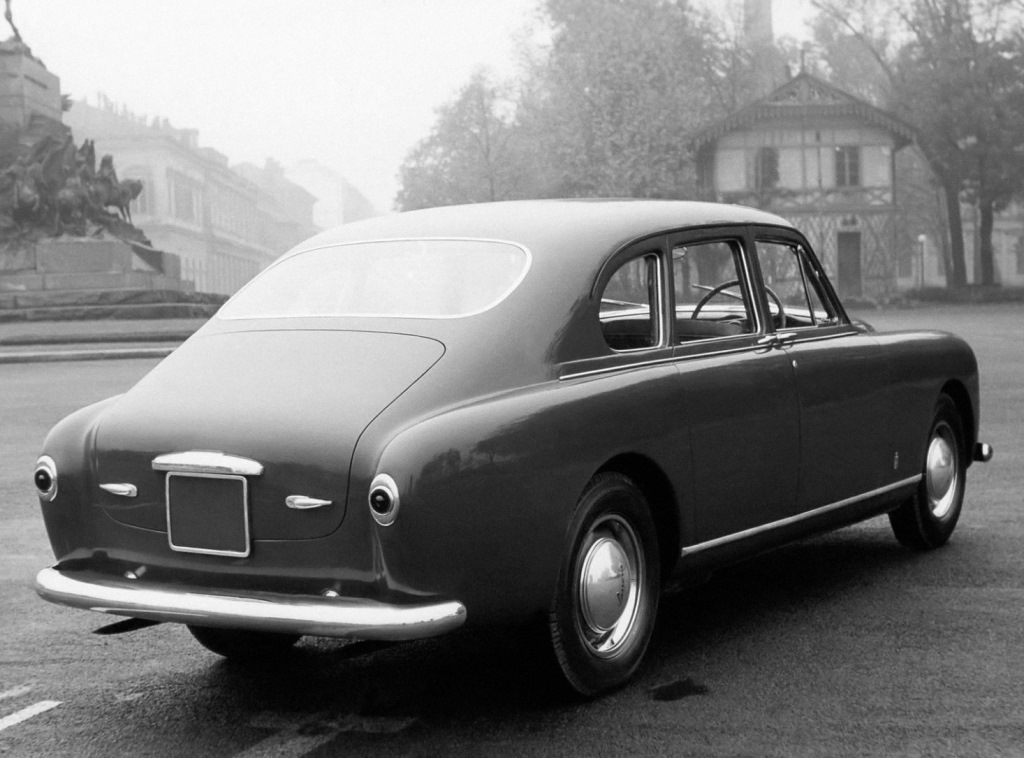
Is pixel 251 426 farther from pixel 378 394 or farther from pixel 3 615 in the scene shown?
pixel 3 615

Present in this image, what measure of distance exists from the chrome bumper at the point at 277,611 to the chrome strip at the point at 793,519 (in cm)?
132

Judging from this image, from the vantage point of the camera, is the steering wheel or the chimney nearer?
the steering wheel

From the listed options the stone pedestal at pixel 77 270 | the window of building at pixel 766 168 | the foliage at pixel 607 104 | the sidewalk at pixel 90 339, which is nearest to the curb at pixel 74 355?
the sidewalk at pixel 90 339

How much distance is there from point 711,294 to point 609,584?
166 cm

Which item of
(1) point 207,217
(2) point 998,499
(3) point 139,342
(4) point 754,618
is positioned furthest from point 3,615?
(1) point 207,217

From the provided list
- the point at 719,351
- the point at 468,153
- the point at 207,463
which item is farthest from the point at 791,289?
the point at 468,153

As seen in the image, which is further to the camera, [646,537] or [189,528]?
[646,537]

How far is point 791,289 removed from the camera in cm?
661

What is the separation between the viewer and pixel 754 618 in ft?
19.7

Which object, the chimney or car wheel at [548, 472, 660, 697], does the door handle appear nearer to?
car wheel at [548, 472, 660, 697]

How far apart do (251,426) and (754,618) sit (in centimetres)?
237

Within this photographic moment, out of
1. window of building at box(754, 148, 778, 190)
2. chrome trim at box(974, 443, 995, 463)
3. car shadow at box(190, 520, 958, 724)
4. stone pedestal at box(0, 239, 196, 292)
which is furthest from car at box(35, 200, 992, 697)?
window of building at box(754, 148, 778, 190)

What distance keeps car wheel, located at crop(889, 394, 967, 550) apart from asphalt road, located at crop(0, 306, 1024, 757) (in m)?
0.13

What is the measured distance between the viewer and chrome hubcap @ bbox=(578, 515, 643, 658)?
480cm
